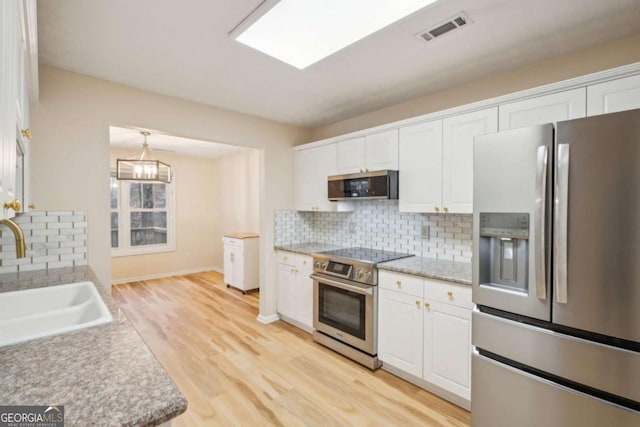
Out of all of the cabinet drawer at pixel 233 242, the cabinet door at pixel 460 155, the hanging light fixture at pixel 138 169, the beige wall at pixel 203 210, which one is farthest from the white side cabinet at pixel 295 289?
the beige wall at pixel 203 210

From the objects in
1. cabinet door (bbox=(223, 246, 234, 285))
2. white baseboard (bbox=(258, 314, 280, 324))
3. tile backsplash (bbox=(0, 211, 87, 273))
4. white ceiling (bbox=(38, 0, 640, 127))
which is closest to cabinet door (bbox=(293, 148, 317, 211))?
white ceiling (bbox=(38, 0, 640, 127))

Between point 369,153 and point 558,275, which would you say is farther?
point 369,153

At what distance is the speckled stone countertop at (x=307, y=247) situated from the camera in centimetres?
334

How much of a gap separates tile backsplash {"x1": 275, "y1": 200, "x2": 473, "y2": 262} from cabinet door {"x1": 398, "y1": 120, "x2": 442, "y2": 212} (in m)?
0.32

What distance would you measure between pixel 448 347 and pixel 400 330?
39 centimetres

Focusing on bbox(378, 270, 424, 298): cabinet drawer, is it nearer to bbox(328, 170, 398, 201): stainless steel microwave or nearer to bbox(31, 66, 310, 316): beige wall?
bbox(328, 170, 398, 201): stainless steel microwave

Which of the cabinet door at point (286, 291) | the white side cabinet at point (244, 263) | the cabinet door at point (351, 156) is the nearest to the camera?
the cabinet door at point (351, 156)

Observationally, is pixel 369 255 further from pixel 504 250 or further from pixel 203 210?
pixel 203 210

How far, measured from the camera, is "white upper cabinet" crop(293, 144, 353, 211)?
Result: 3398mm

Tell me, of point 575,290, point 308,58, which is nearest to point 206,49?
point 308,58

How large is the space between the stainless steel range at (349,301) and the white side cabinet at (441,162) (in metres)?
0.63

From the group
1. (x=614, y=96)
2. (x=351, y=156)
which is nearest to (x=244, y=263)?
(x=351, y=156)

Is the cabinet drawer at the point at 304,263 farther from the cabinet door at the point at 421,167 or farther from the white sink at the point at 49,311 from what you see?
the white sink at the point at 49,311

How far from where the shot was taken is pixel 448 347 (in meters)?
2.11
